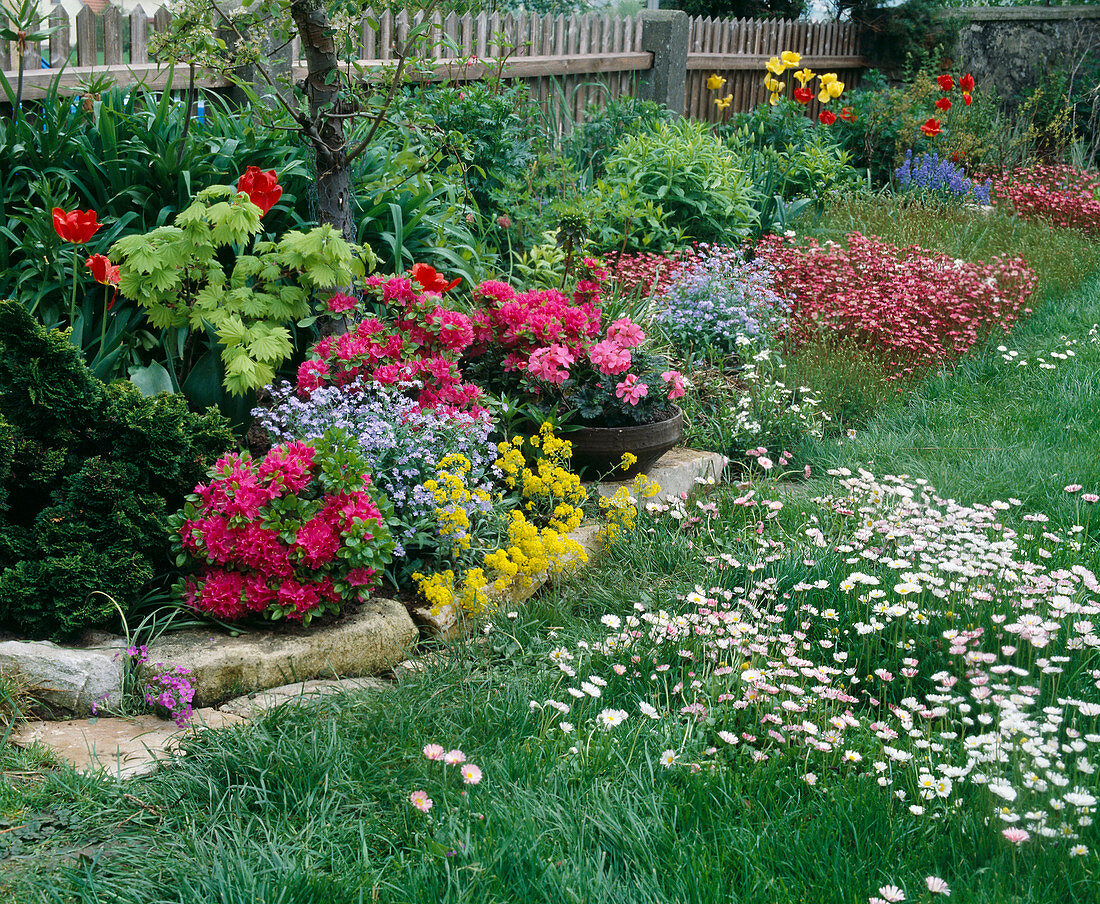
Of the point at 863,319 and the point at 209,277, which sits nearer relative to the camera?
the point at 209,277

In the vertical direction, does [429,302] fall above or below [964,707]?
above

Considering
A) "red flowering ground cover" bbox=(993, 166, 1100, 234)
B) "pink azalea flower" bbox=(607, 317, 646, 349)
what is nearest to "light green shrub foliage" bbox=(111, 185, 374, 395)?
"pink azalea flower" bbox=(607, 317, 646, 349)

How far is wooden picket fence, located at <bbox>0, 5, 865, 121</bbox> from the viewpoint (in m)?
5.07

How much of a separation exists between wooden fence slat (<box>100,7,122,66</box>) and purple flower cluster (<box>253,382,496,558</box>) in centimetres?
283

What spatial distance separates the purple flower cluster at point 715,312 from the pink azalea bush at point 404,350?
1.70 meters

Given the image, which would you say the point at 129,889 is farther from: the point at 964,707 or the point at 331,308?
the point at 331,308

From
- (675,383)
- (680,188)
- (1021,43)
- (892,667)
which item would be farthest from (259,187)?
(1021,43)

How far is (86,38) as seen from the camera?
16.7 feet

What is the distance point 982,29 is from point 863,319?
1092 centimetres

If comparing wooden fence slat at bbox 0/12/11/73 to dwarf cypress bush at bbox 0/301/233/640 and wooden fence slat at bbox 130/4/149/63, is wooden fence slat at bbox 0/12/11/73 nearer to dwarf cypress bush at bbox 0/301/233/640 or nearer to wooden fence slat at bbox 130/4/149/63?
wooden fence slat at bbox 130/4/149/63

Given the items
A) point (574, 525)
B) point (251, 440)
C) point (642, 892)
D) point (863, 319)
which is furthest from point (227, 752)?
point (863, 319)

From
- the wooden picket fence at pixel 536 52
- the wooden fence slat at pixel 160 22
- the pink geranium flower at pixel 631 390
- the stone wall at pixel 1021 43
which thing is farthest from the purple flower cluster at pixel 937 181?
the wooden fence slat at pixel 160 22

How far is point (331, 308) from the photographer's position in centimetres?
390

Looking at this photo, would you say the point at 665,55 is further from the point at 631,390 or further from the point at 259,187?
the point at 259,187
